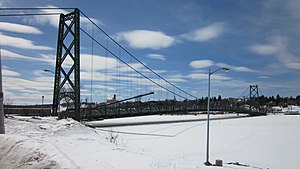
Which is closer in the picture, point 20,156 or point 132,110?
point 20,156

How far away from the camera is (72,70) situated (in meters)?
39.9

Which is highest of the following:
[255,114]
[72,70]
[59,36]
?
[59,36]

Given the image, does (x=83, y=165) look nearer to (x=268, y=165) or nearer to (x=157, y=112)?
(x=268, y=165)

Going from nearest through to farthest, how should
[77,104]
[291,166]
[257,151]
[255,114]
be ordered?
[291,166]
[257,151]
[77,104]
[255,114]

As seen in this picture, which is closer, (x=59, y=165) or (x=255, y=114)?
(x=59, y=165)

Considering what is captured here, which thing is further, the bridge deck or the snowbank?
the bridge deck

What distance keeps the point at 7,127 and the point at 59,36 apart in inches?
943

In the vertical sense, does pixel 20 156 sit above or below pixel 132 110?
below

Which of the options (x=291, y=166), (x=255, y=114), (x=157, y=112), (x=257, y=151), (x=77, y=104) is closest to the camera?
(x=291, y=166)

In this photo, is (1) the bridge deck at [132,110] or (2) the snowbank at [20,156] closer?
(2) the snowbank at [20,156]

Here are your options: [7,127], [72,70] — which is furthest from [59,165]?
[72,70]

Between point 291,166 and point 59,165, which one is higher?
point 59,165

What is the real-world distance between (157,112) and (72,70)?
2897 cm

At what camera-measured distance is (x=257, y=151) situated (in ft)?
83.5
